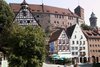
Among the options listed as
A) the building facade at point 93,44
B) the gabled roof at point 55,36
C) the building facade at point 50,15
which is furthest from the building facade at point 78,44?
the building facade at point 50,15

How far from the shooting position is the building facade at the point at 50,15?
122512 millimetres

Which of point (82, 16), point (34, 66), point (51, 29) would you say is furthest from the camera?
point (82, 16)

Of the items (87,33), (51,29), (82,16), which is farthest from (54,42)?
(82,16)

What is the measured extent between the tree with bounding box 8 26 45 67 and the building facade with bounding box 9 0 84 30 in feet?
226

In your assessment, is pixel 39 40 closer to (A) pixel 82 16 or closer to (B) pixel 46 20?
(B) pixel 46 20

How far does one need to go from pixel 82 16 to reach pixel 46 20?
3346 centimetres

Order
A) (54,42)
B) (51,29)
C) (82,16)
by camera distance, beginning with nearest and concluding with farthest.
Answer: (54,42) < (51,29) < (82,16)

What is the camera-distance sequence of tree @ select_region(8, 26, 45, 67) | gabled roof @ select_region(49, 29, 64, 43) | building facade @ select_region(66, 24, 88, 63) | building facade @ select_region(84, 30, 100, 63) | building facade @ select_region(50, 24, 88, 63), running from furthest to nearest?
building facade @ select_region(84, 30, 100, 63) → building facade @ select_region(66, 24, 88, 63) → gabled roof @ select_region(49, 29, 64, 43) → building facade @ select_region(50, 24, 88, 63) → tree @ select_region(8, 26, 45, 67)

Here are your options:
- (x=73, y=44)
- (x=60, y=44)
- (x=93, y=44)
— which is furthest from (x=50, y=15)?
(x=60, y=44)

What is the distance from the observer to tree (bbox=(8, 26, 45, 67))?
159ft

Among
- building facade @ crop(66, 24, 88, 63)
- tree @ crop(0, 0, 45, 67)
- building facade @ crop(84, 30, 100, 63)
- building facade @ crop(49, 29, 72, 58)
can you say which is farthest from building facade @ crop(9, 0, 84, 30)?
tree @ crop(0, 0, 45, 67)

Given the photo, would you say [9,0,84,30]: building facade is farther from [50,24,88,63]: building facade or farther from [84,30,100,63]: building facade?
[50,24,88,63]: building facade

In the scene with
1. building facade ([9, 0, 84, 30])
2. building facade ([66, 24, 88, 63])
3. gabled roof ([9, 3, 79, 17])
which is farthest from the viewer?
building facade ([9, 0, 84, 30])

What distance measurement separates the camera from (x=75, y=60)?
95.5 meters
